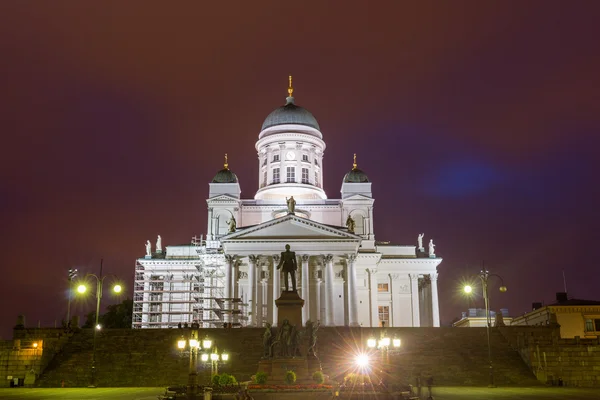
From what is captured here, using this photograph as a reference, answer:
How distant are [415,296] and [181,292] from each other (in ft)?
84.4

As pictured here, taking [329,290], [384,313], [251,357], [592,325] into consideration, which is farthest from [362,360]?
[592,325]

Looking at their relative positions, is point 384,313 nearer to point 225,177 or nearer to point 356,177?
point 356,177

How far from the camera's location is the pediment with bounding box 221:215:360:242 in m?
62.7

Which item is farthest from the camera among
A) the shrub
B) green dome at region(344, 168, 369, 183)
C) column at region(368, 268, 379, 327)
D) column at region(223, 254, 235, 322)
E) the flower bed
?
green dome at region(344, 168, 369, 183)

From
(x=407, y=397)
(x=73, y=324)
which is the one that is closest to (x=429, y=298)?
(x=73, y=324)

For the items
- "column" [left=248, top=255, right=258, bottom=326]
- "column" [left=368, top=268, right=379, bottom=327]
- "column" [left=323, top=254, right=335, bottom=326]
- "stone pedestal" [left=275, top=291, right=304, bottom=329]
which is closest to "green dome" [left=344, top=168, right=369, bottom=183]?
"column" [left=368, top=268, right=379, bottom=327]

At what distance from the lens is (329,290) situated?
62.5 metres

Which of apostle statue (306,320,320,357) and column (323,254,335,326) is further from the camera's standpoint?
column (323,254,335,326)

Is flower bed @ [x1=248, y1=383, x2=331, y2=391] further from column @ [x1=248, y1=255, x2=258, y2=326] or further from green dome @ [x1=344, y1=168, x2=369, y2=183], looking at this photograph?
green dome @ [x1=344, y1=168, x2=369, y2=183]

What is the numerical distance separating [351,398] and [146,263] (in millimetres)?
55820

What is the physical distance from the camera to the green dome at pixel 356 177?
3115 inches

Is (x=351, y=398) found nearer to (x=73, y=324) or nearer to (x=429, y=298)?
(x=73, y=324)

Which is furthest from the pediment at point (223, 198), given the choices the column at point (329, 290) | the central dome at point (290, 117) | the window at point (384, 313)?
the window at point (384, 313)

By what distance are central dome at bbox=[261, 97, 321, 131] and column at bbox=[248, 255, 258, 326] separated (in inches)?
1004
